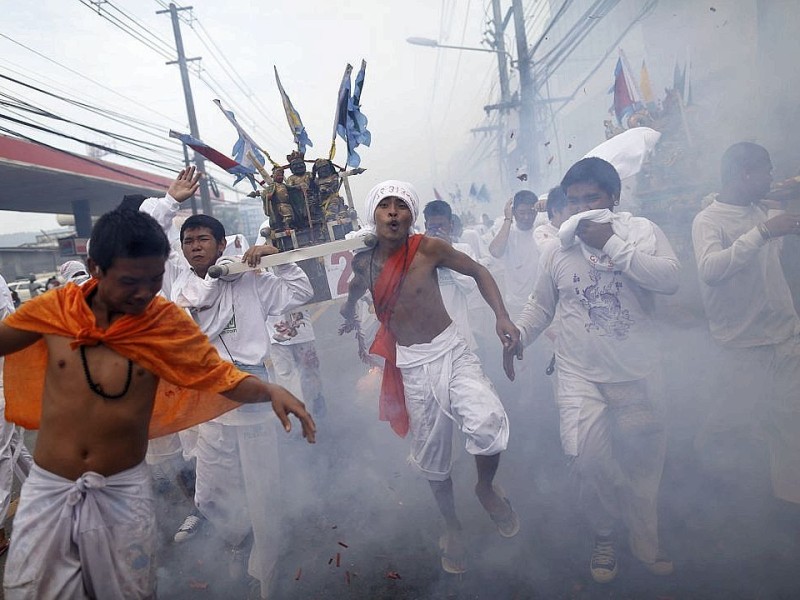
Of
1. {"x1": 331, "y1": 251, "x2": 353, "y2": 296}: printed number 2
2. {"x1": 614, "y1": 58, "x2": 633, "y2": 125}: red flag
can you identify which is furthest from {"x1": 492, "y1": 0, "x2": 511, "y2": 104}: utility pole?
{"x1": 331, "y1": 251, "x2": 353, "y2": 296}: printed number 2

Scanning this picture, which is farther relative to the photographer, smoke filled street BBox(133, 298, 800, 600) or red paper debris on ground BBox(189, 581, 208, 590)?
red paper debris on ground BBox(189, 581, 208, 590)

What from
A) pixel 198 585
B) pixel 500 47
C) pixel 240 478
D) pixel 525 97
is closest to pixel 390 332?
pixel 240 478

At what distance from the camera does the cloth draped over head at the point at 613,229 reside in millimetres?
3236

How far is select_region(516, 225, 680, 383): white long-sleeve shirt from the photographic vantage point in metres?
3.16

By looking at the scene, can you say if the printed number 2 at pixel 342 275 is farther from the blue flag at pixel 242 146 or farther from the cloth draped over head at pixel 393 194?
the cloth draped over head at pixel 393 194

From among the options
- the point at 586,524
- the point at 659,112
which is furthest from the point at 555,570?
the point at 659,112

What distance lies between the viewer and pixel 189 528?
386 cm

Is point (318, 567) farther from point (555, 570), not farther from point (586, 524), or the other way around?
point (586, 524)

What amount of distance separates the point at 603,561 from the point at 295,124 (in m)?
4.13

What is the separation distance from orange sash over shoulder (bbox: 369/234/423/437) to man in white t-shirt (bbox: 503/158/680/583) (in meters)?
0.72

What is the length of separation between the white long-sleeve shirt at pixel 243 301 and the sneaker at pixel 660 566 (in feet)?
8.37

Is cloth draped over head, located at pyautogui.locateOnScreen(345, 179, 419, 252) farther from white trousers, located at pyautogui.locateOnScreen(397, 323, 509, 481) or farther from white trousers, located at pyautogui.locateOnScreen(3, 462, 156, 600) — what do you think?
white trousers, located at pyautogui.locateOnScreen(3, 462, 156, 600)

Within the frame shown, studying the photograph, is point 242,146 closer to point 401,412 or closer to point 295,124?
point 295,124

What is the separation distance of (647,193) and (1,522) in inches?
273
